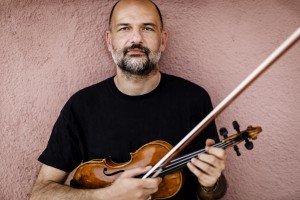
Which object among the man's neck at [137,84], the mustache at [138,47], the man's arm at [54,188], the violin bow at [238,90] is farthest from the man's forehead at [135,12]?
the man's arm at [54,188]

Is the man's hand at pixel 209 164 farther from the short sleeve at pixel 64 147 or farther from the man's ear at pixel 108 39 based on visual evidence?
the man's ear at pixel 108 39

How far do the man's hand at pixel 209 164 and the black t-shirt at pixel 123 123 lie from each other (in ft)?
0.81

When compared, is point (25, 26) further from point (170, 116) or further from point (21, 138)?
point (170, 116)

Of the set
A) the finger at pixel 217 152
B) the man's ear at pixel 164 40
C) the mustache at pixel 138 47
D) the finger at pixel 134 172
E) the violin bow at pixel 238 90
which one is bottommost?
the finger at pixel 134 172

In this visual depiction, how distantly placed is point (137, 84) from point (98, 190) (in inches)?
19.0

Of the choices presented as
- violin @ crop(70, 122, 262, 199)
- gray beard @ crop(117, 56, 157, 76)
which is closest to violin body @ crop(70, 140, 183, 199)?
violin @ crop(70, 122, 262, 199)

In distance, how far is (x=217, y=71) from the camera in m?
1.41

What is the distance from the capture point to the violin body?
1102 mm

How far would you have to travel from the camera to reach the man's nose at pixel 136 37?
48.7 inches

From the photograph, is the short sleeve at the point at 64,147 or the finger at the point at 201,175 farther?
the short sleeve at the point at 64,147

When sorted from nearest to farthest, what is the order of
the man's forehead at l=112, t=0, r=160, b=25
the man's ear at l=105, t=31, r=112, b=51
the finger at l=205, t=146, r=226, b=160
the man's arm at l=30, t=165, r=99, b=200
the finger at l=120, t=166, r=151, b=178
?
the finger at l=205, t=146, r=226, b=160 → the finger at l=120, t=166, r=151, b=178 → the man's arm at l=30, t=165, r=99, b=200 → the man's forehead at l=112, t=0, r=160, b=25 → the man's ear at l=105, t=31, r=112, b=51

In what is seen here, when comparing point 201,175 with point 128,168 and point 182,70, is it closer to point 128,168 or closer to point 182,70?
point 128,168

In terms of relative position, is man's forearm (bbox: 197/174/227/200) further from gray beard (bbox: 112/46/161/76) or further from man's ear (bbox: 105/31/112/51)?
man's ear (bbox: 105/31/112/51)

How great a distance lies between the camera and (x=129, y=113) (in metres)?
1.26
